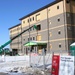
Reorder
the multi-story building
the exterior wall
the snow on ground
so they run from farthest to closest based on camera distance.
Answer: the exterior wall
the multi-story building
the snow on ground

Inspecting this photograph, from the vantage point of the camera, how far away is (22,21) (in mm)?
93312

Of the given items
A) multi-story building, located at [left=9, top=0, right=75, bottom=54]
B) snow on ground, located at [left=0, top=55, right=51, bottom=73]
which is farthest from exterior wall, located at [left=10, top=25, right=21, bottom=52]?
snow on ground, located at [left=0, top=55, right=51, bottom=73]

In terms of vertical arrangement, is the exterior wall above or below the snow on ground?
above

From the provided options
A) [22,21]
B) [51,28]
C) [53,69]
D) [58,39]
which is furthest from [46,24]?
[53,69]

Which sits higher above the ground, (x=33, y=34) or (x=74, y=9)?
(x=74, y=9)

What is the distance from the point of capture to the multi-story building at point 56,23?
63.6 metres

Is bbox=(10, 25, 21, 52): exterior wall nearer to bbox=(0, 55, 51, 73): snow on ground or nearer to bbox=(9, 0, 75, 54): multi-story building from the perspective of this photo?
bbox=(9, 0, 75, 54): multi-story building

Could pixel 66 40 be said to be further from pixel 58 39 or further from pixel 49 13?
pixel 49 13

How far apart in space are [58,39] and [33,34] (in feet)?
56.0

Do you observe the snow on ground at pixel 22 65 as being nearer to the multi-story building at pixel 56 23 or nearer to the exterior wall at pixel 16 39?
the multi-story building at pixel 56 23

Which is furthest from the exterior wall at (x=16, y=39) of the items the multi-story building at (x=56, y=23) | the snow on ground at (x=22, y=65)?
the snow on ground at (x=22, y=65)

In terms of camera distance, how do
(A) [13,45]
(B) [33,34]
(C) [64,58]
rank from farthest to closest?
(A) [13,45], (B) [33,34], (C) [64,58]

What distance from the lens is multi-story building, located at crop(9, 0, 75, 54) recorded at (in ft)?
209

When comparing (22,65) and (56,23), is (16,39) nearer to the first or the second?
(56,23)
